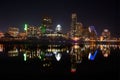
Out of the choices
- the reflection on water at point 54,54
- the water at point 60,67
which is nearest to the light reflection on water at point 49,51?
the reflection on water at point 54,54

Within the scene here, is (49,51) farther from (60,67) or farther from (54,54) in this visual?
(60,67)

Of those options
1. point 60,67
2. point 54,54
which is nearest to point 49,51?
point 54,54

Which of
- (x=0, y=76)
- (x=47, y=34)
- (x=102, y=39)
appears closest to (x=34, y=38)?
(x=47, y=34)

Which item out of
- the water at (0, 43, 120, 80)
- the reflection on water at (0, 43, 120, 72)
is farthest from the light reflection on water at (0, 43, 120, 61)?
the water at (0, 43, 120, 80)

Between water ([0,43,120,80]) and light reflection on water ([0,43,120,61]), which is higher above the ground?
light reflection on water ([0,43,120,61])

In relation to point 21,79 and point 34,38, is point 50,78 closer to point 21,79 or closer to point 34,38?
point 21,79

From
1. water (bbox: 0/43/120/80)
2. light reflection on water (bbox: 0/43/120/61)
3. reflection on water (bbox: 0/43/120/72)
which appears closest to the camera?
water (bbox: 0/43/120/80)

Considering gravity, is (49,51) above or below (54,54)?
above

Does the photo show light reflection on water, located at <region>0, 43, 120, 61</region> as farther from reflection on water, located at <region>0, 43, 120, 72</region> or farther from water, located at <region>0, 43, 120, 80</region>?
water, located at <region>0, 43, 120, 80</region>

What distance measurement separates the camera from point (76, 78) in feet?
49.8

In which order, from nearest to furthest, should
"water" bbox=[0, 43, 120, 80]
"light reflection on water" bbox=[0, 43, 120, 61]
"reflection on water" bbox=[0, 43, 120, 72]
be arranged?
1. "water" bbox=[0, 43, 120, 80]
2. "reflection on water" bbox=[0, 43, 120, 72]
3. "light reflection on water" bbox=[0, 43, 120, 61]

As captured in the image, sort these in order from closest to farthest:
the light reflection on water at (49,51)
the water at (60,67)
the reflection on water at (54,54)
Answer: the water at (60,67), the reflection on water at (54,54), the light reflection on water at (49,51)

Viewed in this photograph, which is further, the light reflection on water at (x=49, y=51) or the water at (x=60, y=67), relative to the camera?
the light reflection on water at (x=49, y=51)

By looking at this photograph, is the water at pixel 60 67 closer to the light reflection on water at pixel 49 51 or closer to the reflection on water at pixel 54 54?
the reflection on water at pixel 54 54
